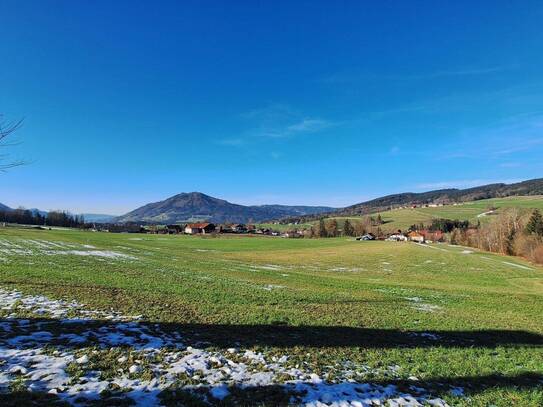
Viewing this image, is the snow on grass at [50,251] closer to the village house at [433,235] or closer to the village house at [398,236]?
the village house at [433,235]

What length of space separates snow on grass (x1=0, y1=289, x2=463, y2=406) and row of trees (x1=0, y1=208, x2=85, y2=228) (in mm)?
188245

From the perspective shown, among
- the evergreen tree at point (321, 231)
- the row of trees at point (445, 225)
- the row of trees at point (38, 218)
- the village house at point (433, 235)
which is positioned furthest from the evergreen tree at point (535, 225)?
the row of trees at point (38, 218)

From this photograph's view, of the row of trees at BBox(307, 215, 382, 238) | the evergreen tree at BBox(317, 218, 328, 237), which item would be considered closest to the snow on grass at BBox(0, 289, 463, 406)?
the evergreen tree at BBox(317, 218, 328, 237)

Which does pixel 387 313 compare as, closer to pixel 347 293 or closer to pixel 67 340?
pixel 347 293

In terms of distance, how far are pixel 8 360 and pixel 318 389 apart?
6.05 metres

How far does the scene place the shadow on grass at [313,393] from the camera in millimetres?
5397

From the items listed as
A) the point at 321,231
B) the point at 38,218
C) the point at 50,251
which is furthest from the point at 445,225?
the point at 38,218

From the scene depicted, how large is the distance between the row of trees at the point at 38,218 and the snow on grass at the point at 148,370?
18824 centimetres

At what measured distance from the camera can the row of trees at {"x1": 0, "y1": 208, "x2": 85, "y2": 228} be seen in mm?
161375

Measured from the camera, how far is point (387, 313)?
1451cm

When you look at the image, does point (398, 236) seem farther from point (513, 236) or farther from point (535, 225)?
point (535, 225)

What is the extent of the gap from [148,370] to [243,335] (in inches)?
134

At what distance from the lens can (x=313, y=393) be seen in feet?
20.7

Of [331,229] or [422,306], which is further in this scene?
[331,229]
